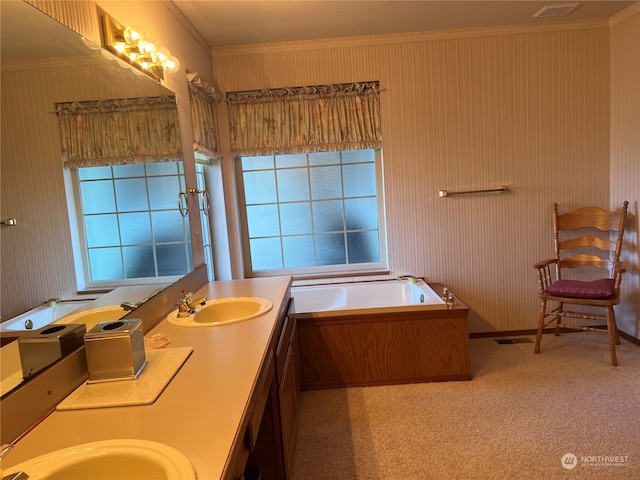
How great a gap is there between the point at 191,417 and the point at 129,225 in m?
1.01

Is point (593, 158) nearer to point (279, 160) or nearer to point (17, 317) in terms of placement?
point (279, 160)

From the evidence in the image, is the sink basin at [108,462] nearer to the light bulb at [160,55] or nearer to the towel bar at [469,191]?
the light bulb at [160,55]

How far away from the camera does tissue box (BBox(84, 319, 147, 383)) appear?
47.0 inches

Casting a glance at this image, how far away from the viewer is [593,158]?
3.32 m

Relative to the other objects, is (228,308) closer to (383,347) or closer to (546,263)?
(383,347)

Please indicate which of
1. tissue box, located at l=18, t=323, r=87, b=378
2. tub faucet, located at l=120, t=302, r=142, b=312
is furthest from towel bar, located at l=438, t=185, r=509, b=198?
tissue box, located at l=18, t=323, r=87, b=378

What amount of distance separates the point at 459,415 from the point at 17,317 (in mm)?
2096

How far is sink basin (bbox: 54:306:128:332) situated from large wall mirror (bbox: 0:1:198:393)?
0.21 feet

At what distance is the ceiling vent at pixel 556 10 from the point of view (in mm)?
2867

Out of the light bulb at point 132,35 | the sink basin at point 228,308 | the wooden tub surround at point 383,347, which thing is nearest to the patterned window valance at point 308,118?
the wooden tub surround at point 383,347

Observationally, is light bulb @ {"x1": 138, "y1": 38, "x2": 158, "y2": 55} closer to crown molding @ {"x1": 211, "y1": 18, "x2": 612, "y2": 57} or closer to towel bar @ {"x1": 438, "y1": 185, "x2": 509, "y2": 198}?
crown molding @ {"x1": 211, "y1": 18, "x2": 612, "y2": 57}

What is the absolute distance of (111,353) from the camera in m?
1.20

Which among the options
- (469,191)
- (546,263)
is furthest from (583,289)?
(469,191)

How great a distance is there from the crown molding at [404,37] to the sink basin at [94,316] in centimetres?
243
